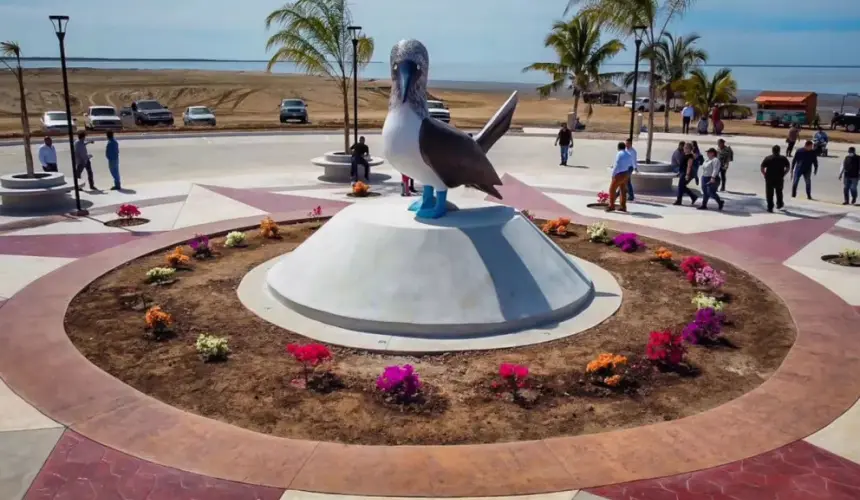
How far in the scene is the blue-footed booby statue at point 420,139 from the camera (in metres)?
9.69

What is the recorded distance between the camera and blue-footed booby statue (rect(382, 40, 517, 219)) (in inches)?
381

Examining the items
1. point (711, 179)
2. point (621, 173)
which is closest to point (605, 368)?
point (621, 173)

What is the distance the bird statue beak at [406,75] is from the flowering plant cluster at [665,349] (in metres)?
4.73

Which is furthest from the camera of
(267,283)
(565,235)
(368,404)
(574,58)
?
(574,58)

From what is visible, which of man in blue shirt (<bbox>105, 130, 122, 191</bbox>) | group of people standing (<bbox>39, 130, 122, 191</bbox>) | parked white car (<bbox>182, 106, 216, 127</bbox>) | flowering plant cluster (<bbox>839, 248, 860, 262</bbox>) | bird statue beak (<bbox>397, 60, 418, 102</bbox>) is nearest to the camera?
bird statue beak (<bbox>397, 60, 418, 102</bbox>)

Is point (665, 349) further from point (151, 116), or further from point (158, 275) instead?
point (151, 116)

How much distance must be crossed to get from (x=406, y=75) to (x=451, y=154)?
50.5 inches

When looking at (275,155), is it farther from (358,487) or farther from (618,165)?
(358,487)

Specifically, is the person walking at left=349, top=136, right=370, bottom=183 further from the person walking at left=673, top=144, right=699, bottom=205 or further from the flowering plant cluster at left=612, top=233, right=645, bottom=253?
the flowering plant cluster at left=612, top=233, right=645, bottom=253

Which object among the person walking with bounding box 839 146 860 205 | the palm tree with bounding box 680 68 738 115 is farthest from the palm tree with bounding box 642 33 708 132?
the person walking with bounding box 839 146 860 205

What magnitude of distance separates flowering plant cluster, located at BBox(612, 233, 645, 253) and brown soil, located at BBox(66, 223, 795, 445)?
2.15 metres

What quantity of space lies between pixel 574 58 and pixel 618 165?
949 inches

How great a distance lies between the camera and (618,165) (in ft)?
52.9

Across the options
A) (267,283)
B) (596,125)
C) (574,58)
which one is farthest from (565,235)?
(596,125)
